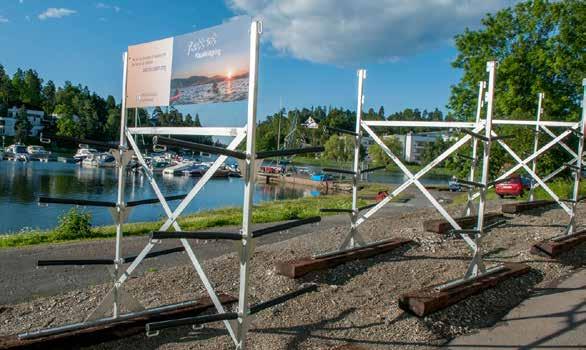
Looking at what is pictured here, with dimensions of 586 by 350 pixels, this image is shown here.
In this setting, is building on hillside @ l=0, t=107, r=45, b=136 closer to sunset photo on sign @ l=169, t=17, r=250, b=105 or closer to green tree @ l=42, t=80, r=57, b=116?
green tree @ l=42, t=80, r=57, b=116

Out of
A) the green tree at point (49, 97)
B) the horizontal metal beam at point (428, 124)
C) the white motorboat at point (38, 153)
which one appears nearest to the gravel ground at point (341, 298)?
the horizontal metal beam at point (428, 124)

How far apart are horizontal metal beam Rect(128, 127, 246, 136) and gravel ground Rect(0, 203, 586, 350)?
69.0 inches

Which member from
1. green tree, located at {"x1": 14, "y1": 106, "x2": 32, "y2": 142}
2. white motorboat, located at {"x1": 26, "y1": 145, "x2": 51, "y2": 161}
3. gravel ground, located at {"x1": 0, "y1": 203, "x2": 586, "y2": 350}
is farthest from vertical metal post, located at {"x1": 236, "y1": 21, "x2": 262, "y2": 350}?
green tree, located at {"x1": 14, "y1": 106, "x2": 32, "y2": 142}

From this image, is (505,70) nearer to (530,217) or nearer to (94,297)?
(530,217)

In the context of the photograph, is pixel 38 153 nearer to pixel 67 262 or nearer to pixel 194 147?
pixel 67 262

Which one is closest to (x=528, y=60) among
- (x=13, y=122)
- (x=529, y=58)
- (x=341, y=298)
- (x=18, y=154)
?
(x=529, y=58)

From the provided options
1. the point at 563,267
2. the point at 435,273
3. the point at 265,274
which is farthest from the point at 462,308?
the point at 563,267

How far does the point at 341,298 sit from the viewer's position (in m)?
5.27

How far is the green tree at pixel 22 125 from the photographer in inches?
4520

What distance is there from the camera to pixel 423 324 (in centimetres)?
460

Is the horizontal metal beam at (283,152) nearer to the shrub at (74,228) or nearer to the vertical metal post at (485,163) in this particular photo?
the vertical metal post at (485,163)

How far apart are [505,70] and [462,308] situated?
2380 centimetres

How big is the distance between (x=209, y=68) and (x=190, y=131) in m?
0.55

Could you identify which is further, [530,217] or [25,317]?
[530,217]
